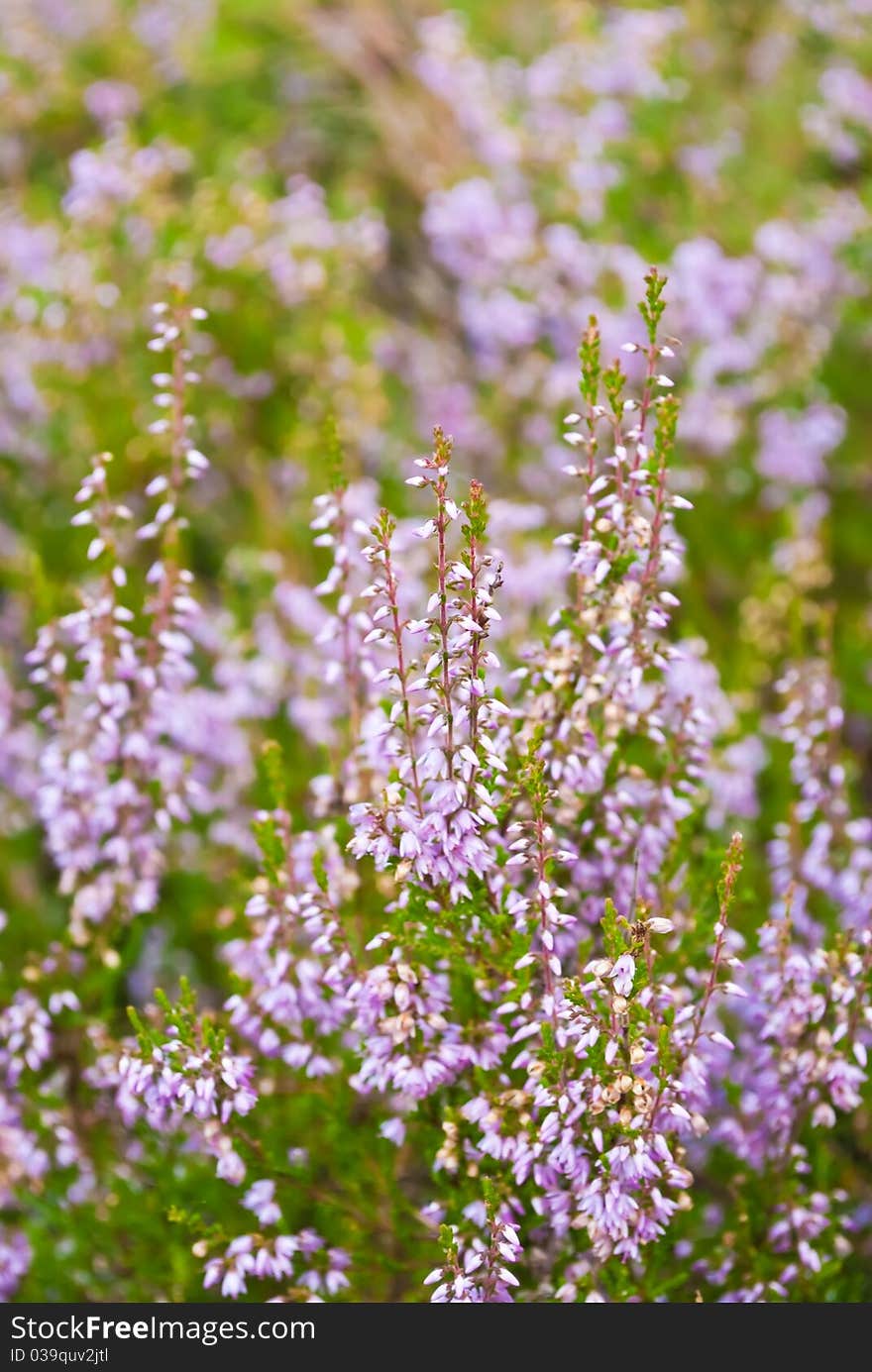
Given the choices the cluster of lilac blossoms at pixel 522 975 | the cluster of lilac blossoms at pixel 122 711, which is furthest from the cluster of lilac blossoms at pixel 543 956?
the cluster of lilac blossoms at pixel 122 711

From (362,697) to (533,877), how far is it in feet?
2.76

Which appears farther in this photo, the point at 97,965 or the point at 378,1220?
the point at 97,965

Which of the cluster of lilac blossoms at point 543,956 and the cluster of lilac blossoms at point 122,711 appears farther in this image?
the cluster of lilac blossoms at point 122,711

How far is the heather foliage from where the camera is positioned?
3.02 metres

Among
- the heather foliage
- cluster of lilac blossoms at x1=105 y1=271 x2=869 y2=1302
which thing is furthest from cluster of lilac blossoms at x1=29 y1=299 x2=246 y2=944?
cluster of lilac blossoms at x1=105 y1=271 x2=869 y2=1302

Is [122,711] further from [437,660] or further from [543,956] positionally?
[543,956]

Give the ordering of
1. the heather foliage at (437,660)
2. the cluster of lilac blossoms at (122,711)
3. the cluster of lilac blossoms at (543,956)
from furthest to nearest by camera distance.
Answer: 1. the cluster of lilac blossoms at (122,711)
2. the heather foliage at (437,660)
3. the cluster of lilac blossoms at (543,956)

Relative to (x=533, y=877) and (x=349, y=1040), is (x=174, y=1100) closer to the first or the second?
→ (x=533, y=877)

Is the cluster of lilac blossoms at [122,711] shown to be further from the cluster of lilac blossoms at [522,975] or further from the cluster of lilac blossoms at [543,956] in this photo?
the cluster of lilac blossoms at [543,956]

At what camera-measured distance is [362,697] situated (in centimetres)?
396

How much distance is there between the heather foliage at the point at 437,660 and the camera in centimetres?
302

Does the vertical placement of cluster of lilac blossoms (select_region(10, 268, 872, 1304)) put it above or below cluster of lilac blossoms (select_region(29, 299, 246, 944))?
below

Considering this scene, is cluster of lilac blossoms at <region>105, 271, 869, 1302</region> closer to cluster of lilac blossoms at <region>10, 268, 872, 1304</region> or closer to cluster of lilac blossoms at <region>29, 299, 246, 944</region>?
cluster of lilac blossoms at <region>10, 268, 872, 1304</region>
